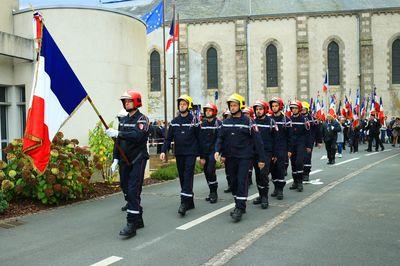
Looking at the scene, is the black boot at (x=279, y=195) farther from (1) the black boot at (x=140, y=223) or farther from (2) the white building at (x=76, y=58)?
(2) the white building at (x=76, y=58)

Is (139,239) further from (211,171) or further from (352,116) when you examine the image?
(352,116)

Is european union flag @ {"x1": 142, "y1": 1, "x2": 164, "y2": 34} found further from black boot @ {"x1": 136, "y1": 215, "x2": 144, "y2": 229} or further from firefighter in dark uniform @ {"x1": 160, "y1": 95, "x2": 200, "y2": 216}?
black boot @ {"x1": 136, "y1": 215, "x2": 144, "y2": 229}

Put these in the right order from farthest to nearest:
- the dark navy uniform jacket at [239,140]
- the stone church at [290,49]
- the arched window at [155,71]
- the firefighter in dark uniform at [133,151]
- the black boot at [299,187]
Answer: the arched window at [155,71], the stone church at [290,49], the black boot at [299,187], the dark navy uniform jacket at [239,140], the firefighter in dark uniform at [133,151]

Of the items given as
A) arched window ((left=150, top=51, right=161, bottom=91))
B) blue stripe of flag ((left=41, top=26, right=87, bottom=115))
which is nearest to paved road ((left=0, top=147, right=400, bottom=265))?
blue stripe of flag ((left=41, top=26, right=87, bottom=115))

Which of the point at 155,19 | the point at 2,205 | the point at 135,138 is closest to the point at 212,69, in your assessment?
the point at 155,19

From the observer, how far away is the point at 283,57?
39.4 m

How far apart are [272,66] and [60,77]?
34014 mm

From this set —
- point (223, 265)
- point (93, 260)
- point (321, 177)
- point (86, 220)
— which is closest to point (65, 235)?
point (86, 220)

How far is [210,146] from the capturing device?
31.8 ft

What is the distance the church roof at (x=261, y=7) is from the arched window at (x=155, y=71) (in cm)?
370

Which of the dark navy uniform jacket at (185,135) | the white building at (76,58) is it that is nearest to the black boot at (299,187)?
the dark navy uniform jacket at (185,135)

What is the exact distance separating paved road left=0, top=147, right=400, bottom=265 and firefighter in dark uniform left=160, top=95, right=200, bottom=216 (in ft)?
1.53

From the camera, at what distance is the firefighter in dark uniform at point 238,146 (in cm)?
748

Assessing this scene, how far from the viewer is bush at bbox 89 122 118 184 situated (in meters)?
10.7
